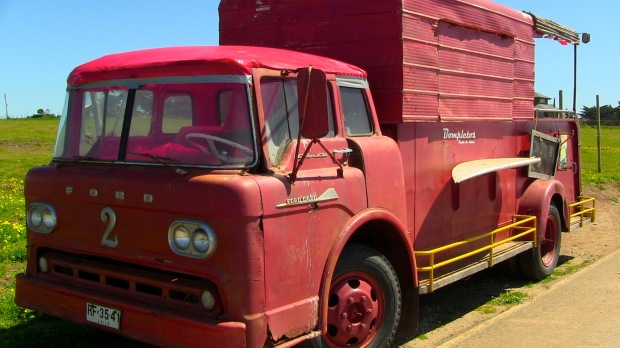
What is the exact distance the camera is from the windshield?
164 inches

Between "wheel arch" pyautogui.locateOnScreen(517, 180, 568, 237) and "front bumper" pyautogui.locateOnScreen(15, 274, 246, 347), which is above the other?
"wheel arch" pyautogui.locateOnScreen(517, 180, 568, 237)

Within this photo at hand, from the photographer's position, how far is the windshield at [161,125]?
13.7 feet

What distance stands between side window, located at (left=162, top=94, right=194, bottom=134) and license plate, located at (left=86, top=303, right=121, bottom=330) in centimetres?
126

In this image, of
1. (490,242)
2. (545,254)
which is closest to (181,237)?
(490,242)

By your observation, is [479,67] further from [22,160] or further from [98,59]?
[22,160]

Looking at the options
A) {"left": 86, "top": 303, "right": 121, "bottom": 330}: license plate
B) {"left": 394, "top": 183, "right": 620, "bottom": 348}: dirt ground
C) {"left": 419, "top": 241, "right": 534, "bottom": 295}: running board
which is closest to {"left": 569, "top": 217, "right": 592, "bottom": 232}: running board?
{"left": 394, "top": 183, "right": 620, "bottom": 348}: dirt ground

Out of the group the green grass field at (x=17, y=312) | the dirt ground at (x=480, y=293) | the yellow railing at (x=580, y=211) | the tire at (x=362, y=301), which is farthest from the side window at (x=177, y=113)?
the yellow railing at (x=580, y=211)

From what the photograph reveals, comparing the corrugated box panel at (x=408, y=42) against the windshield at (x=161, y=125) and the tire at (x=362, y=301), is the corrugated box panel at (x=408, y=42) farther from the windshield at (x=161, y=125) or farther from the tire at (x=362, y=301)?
the windshield at (x=161, y=125)

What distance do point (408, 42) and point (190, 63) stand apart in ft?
7.21

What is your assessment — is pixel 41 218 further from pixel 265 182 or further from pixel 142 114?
pixel 265 182

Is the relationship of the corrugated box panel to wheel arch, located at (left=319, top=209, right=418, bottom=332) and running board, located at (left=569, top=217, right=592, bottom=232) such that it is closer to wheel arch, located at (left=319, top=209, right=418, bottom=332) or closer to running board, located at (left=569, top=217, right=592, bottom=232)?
wheel arch, located at (left=319, top=209, right=418, bottom=332)

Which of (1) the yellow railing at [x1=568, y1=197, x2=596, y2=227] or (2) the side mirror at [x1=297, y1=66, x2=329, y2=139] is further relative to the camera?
(1) the yellow railing at [x1=568, y1=197, x2=596, y2=227]

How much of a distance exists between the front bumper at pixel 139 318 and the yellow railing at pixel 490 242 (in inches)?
91.3

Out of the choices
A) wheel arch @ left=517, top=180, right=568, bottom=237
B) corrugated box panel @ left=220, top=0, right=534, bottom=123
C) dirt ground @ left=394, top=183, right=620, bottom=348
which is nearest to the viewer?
corrugated box panel @ left=220, top=0, right=534, bottom=123
